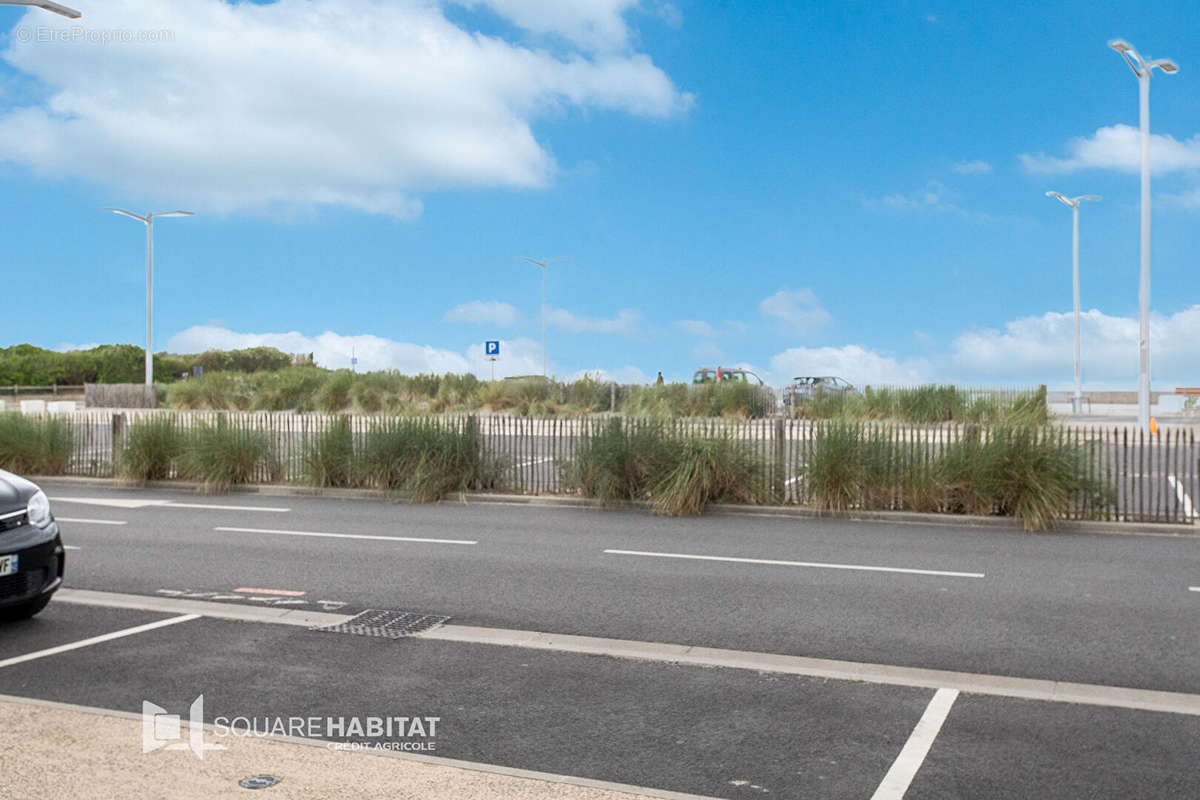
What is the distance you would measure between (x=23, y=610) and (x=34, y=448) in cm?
1383

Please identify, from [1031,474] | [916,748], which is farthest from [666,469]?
[916,748]

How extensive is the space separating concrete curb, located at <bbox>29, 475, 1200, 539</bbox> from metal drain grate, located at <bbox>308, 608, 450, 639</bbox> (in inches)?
295

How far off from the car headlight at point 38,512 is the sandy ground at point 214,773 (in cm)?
269

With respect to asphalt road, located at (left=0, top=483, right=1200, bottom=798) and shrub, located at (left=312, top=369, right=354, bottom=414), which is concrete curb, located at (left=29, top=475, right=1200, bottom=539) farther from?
shrub, located at (left=312, top=369, right=354, bottom=414)

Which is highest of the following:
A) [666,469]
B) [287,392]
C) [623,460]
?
[287,392]

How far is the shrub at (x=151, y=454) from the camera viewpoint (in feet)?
63.1

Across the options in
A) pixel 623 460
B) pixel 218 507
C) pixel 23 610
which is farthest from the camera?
pixel 218 507

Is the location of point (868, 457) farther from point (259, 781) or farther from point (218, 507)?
point (259, 781)

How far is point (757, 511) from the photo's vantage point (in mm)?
15375

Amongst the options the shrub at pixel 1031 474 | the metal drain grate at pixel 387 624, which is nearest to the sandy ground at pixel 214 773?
the metal drain grate at pixel 387 624

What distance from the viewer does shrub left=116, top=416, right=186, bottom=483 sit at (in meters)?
19.2

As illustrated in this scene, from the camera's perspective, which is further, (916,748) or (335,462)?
(335,462)

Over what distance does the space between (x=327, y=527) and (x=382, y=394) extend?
27777 millimetres

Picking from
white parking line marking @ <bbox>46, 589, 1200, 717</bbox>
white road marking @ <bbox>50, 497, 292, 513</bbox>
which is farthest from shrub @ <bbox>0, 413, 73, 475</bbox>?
white parking line marking @ <bbox>46, 589, 1200, 717</bbox>
